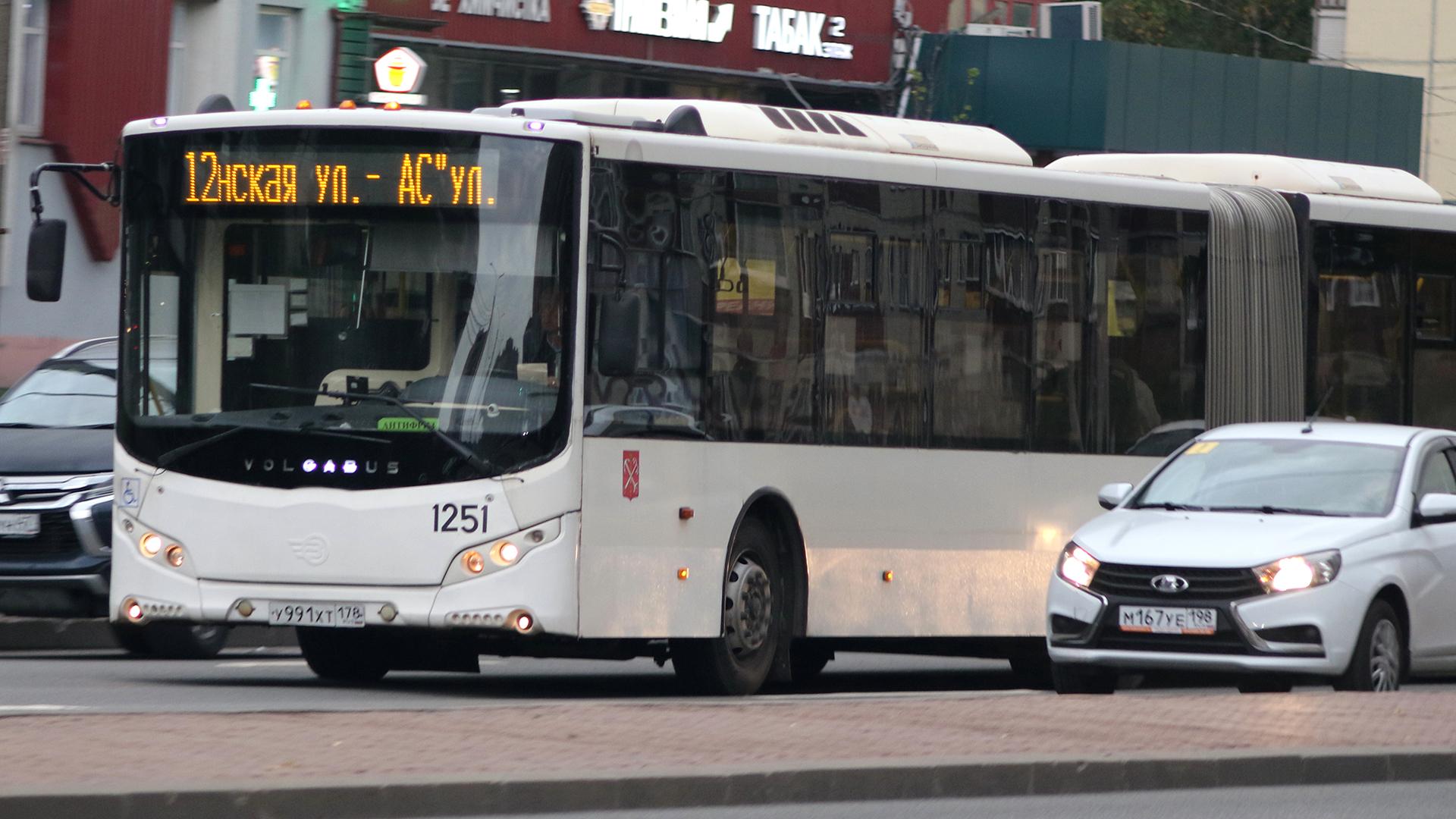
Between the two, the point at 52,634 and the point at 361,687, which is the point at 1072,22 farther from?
the point at 361,687

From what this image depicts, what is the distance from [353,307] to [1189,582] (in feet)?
13.9

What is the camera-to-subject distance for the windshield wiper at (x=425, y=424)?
11484mm

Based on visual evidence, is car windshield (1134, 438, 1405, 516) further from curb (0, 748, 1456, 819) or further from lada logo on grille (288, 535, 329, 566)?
lada logo on grille (288, 535, 329, 566)

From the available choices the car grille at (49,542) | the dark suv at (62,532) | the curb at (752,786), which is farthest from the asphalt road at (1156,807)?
the car grille at (49,542)

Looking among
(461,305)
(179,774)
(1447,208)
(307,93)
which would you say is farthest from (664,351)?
(307,93)

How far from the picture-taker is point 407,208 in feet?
38.4

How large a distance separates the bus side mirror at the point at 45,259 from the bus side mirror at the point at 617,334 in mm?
2620

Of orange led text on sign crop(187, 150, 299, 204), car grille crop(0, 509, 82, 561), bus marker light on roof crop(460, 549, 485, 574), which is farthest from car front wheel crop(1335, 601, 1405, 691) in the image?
car grille crop(0, 509, 82, 561)

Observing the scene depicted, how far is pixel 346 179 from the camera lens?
38.8 ft

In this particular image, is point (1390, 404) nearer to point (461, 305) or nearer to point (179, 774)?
point (461, 305)

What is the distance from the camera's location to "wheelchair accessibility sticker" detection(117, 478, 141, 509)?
12062mm

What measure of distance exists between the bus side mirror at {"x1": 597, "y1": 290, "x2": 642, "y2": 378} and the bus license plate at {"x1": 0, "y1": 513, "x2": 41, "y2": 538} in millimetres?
4682

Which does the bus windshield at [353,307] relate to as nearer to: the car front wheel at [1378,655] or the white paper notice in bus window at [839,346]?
the white paper notice in bus window at [839,346]

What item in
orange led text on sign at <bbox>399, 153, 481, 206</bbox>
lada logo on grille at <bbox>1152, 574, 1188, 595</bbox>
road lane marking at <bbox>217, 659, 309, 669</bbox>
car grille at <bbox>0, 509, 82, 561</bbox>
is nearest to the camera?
orange led text on sign at <bbox>399, 153, 481, 206</bbox>
